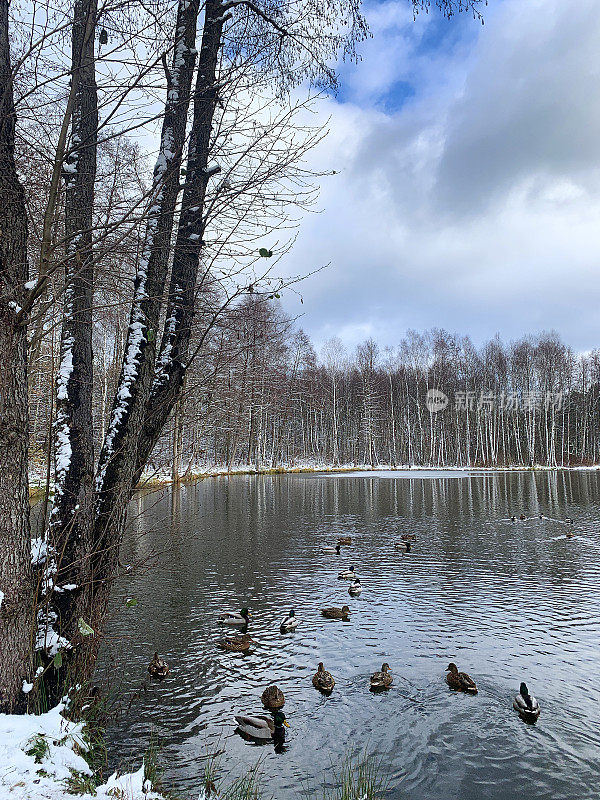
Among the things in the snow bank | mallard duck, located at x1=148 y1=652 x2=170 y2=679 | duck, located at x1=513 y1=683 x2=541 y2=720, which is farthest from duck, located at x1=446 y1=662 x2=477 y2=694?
the snow bank

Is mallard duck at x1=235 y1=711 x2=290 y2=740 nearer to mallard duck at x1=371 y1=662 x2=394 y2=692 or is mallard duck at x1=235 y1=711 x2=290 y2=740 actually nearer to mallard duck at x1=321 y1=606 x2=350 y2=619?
mallard duck at x1=371 y1=662 x2=394 y2=692

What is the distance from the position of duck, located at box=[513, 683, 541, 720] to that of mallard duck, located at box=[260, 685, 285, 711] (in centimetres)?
247

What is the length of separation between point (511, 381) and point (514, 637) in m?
53.2

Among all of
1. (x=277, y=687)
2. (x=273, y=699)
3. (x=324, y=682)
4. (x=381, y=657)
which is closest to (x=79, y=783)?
(x=273, y=699)

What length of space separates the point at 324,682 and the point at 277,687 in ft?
1.80

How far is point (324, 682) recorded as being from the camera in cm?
604

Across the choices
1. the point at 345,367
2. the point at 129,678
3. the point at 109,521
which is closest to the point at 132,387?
the point at 109,521

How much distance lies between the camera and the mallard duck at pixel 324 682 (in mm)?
6020

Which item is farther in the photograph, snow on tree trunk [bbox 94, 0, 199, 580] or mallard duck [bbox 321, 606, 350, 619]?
mallard duck [bbox 321, 606, 350, 619]

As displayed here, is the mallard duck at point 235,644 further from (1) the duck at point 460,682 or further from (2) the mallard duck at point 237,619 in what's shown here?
(1) the duck at point 460,682

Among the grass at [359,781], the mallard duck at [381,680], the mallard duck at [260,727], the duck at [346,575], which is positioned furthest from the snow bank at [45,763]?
the duck at [346,575]

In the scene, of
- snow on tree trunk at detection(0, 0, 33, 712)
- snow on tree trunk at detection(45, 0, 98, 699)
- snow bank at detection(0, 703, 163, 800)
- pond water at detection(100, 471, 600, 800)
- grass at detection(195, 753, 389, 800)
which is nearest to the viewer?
snow bank at detection(0, 703, 163, 800)

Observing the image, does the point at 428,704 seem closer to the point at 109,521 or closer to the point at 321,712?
the point at 321,712

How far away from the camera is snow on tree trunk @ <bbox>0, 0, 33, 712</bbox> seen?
3.17 metres
